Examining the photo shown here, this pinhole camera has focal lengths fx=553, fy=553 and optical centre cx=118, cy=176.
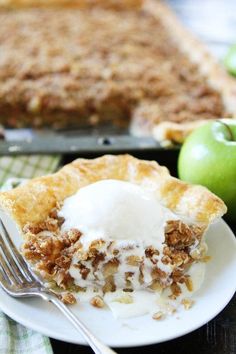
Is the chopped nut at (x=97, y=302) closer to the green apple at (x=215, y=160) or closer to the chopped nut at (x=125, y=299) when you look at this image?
the chopped nut at (x=125, y=299)

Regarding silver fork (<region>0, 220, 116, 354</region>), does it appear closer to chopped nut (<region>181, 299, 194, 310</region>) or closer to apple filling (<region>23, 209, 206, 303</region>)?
apple filling (<region>23, 209, 206, 303</region>)

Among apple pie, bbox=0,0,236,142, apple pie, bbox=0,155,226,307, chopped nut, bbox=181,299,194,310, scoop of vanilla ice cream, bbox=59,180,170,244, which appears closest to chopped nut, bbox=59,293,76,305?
apple pie, bbox=0,155,226,307

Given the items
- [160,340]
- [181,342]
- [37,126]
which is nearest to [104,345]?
[160,340]

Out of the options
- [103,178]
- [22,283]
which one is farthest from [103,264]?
[103,178]

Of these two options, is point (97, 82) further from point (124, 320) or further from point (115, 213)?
point (124, 320)

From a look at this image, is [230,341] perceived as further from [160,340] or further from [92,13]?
[92,13]
